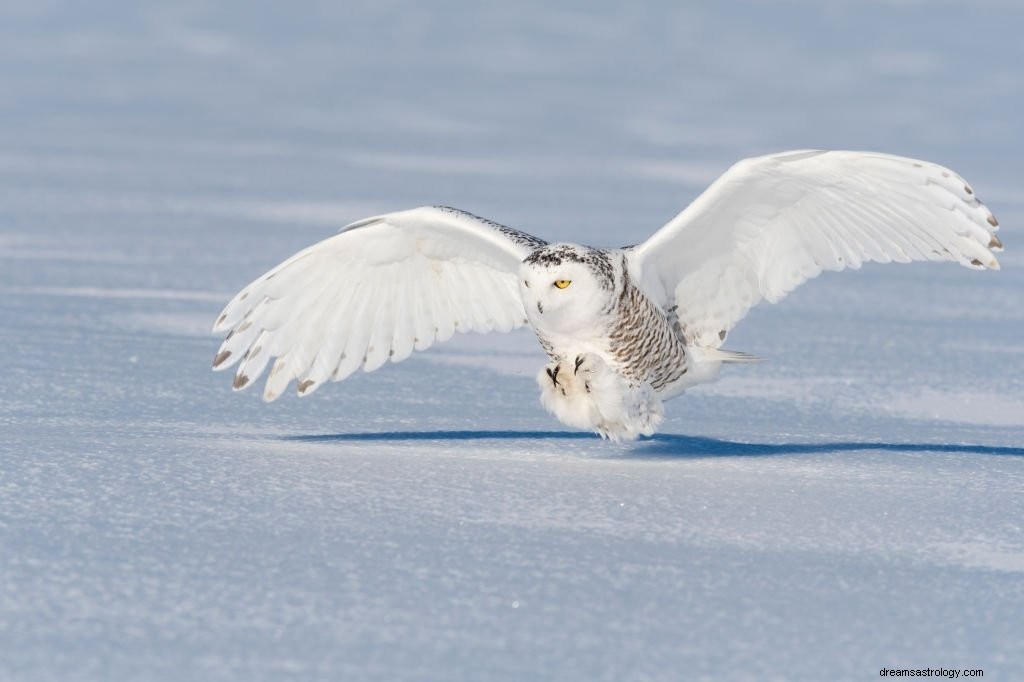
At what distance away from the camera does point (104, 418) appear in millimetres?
4680

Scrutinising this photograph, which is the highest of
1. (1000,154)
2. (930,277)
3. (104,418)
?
(1000,154)

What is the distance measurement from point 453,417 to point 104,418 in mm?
998

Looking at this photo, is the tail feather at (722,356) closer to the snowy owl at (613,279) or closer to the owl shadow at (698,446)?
the snowy owl at (613,279)

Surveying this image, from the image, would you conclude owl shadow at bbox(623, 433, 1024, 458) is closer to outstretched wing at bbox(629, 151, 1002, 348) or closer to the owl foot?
the owl foot

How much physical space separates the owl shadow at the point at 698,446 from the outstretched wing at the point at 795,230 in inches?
12.8

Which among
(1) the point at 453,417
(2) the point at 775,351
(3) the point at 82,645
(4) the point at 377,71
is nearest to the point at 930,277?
(2) the point at 775,351

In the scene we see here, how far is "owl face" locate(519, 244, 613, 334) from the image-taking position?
4250 millimetres

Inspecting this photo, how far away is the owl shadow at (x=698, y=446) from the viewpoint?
4.61 m

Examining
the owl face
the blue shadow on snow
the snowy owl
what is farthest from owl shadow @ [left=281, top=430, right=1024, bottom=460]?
the owl face

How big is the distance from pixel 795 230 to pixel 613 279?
24.0 inches

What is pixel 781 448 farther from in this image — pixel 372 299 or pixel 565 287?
pixel 372 299

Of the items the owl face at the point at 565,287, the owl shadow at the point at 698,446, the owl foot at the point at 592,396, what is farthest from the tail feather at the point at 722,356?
the owl face at the point at 565,287

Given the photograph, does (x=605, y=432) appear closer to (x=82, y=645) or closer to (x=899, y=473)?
(x=899, y=473)

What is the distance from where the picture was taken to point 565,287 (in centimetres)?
426
